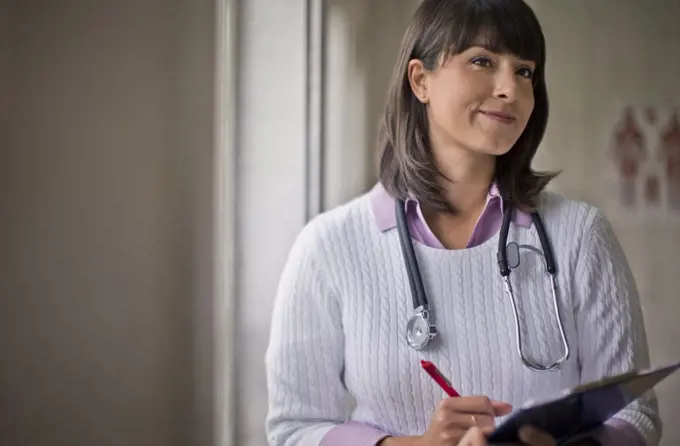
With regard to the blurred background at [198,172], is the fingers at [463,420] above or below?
below

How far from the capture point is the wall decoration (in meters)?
0.89

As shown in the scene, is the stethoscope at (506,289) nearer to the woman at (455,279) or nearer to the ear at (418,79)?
the woman at (455,279)

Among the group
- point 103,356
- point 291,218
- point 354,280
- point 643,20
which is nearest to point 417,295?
point 354,280

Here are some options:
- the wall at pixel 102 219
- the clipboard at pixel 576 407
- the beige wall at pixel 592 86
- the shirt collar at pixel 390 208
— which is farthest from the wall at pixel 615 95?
the wall at pixel 102 219

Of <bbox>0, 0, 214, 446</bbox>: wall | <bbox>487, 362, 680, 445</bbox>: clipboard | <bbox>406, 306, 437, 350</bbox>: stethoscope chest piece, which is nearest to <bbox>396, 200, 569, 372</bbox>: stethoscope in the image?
<bbox>406, 306, 437, 350</bbox>: stethoscope chest piece

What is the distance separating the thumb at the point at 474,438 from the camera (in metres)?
0.66

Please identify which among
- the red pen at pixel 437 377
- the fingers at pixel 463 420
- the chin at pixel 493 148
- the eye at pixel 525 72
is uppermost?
the eye at pixel 525 72

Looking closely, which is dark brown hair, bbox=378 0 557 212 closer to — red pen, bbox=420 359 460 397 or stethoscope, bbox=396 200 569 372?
stethoscope, bbox=396 200 569 372

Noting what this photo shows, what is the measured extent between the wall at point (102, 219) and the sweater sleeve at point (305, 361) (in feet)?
0.28

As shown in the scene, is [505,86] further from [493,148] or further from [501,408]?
[501,408]

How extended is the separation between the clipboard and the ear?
38cm

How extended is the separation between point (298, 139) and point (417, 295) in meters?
0.25

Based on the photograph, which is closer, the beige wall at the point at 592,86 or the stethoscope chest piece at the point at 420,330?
the stethoscope chest piece at the point at 420,330

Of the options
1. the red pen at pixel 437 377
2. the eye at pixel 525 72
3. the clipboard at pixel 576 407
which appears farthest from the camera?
the eye at pixel 525 72
